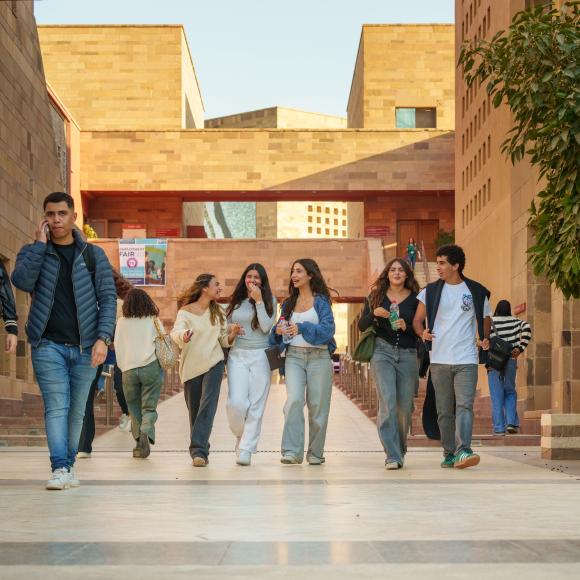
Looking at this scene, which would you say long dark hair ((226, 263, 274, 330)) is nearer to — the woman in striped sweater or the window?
the woman in striped sweater

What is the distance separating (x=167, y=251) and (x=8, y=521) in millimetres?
41374

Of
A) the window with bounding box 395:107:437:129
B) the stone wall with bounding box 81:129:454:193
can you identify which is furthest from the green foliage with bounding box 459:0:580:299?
the window with bounding box 395:107:437:129

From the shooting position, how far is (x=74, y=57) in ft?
180

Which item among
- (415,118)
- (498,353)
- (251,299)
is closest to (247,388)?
(251,299)

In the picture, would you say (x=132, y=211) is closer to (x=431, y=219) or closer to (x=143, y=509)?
(x=431, y=219)

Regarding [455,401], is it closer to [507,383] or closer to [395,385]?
[395,385]

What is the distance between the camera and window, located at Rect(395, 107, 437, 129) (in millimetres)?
55562

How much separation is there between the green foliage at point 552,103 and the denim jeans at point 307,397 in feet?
6.67

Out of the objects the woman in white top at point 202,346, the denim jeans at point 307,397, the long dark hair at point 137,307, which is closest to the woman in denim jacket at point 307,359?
the denim jeans at point 307,397

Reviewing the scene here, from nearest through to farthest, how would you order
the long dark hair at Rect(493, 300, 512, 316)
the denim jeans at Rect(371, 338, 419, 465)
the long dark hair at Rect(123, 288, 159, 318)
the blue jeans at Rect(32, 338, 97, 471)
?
the blue jeans at Rect(32, 338, 97, 471) → the denim jeans at Rect(371, 338, 419, 465) → the long dark hair at Rect(123, 288, 159, 318) → the long dark hair at Rect(493, 300, 512, 316)

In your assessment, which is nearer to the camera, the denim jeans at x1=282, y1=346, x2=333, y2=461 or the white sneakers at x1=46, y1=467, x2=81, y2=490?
the white sneakers at x1=46, y1=467, x2=81, y2=490

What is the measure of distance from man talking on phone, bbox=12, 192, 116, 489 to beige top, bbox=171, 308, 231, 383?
2.99 meters

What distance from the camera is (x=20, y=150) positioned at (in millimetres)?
27062

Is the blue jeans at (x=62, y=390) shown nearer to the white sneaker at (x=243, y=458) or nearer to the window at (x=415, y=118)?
the white sneaker at (x=243, y=458)
